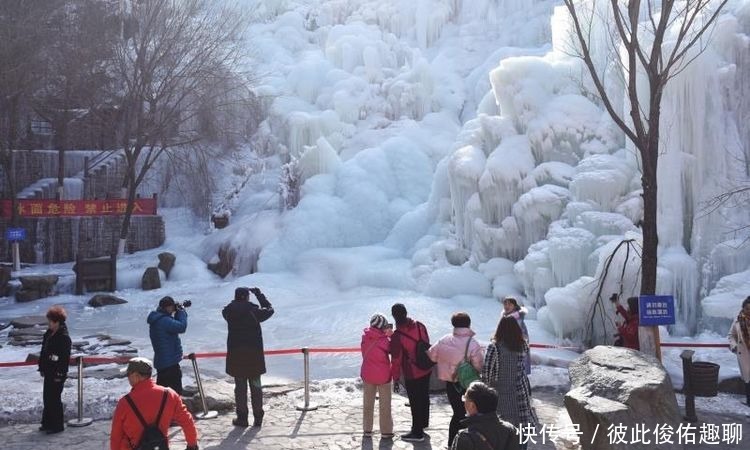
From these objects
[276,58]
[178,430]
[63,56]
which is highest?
[276,58]

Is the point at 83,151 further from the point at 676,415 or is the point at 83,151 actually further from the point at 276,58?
the point at 676,415

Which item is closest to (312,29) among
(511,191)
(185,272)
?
(185,272)

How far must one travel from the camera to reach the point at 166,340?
6.59 meters

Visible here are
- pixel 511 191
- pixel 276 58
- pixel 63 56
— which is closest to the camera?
pixel 511 191

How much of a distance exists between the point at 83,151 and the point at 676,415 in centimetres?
2996

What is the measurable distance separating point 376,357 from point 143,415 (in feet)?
8.94

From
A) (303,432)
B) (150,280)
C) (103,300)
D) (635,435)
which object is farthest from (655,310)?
(150,280)

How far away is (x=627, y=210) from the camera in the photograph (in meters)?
13.2

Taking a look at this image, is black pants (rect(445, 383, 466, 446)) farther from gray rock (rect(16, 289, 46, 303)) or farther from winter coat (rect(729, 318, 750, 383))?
gray rock (rect(16, 289, 46, 303))

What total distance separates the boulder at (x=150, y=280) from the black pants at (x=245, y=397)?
15105 mm

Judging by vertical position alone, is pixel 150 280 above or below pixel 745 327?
below

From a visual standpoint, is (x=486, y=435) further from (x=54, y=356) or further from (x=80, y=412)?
(x=80, y=412)

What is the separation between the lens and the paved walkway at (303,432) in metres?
6.20

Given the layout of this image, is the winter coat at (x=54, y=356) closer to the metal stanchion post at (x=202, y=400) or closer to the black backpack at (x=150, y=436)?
the metal stanchion post at (x=202, y=400)
